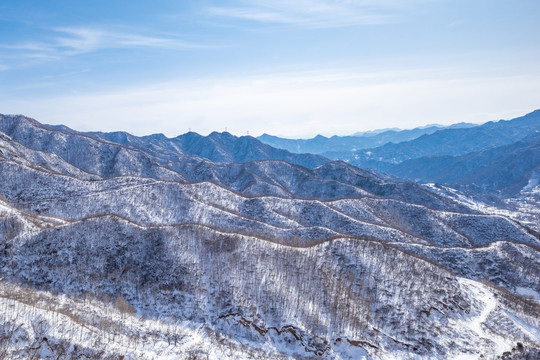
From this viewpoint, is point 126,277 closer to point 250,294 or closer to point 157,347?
point 157,347

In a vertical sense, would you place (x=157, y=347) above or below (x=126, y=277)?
below

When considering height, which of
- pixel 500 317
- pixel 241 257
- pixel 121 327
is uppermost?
pixel 241 257

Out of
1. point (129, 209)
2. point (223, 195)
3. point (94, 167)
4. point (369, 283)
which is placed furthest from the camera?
point (94, 167)

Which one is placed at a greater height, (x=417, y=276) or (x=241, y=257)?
(x=241, y=257)

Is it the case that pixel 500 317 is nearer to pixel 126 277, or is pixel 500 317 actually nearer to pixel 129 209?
pixel 126 277

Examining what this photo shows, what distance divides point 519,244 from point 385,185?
7563 cm

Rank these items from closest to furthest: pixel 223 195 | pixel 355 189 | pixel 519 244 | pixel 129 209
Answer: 1. pixel 519 244
2. pixel 129 209
3. pixel 223 195
4. pixel 355 189

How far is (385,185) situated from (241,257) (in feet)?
353

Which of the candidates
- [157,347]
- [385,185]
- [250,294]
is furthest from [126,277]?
[385,185]

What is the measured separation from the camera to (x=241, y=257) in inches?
1762

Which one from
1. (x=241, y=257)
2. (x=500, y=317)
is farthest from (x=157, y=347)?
(x=500, y=317)

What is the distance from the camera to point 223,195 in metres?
91.0

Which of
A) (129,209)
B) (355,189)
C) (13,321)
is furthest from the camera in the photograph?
(355,189)

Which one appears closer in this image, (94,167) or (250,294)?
(250,294)
